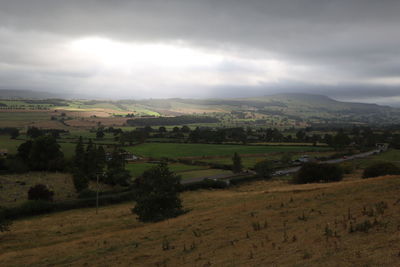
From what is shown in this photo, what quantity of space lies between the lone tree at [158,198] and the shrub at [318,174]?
28.9m

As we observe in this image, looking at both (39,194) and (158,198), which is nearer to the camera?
(158,198)

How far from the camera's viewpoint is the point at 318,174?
49219mm

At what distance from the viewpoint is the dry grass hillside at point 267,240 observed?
1048cm

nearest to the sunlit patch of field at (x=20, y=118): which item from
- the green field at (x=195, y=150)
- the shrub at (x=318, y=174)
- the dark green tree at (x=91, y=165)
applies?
the green field at (x=195, y=150)

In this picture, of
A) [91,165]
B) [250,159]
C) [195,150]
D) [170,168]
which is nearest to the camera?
[91,165]

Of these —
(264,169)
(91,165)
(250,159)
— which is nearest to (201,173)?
(264,169)

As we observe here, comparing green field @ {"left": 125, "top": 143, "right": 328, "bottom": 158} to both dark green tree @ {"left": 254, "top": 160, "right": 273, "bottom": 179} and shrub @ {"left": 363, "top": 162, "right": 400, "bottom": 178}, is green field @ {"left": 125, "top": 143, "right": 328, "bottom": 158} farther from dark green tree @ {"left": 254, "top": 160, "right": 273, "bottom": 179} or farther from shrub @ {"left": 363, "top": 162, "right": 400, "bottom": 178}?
shrub @ {"left": 363, "top": 162, "right": 400, "bottom": 178}

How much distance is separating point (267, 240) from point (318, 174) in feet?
130

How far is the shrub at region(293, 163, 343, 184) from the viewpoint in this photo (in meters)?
48.7

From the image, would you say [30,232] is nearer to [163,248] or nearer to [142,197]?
[142,197]

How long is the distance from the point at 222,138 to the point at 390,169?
Answer: 233ft

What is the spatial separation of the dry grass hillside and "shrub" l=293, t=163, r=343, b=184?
27.7 meters

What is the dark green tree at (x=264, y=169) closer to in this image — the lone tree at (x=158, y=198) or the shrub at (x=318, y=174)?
the shrub at (x=318, y=174)

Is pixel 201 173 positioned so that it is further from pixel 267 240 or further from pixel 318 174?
pixel 267 240
